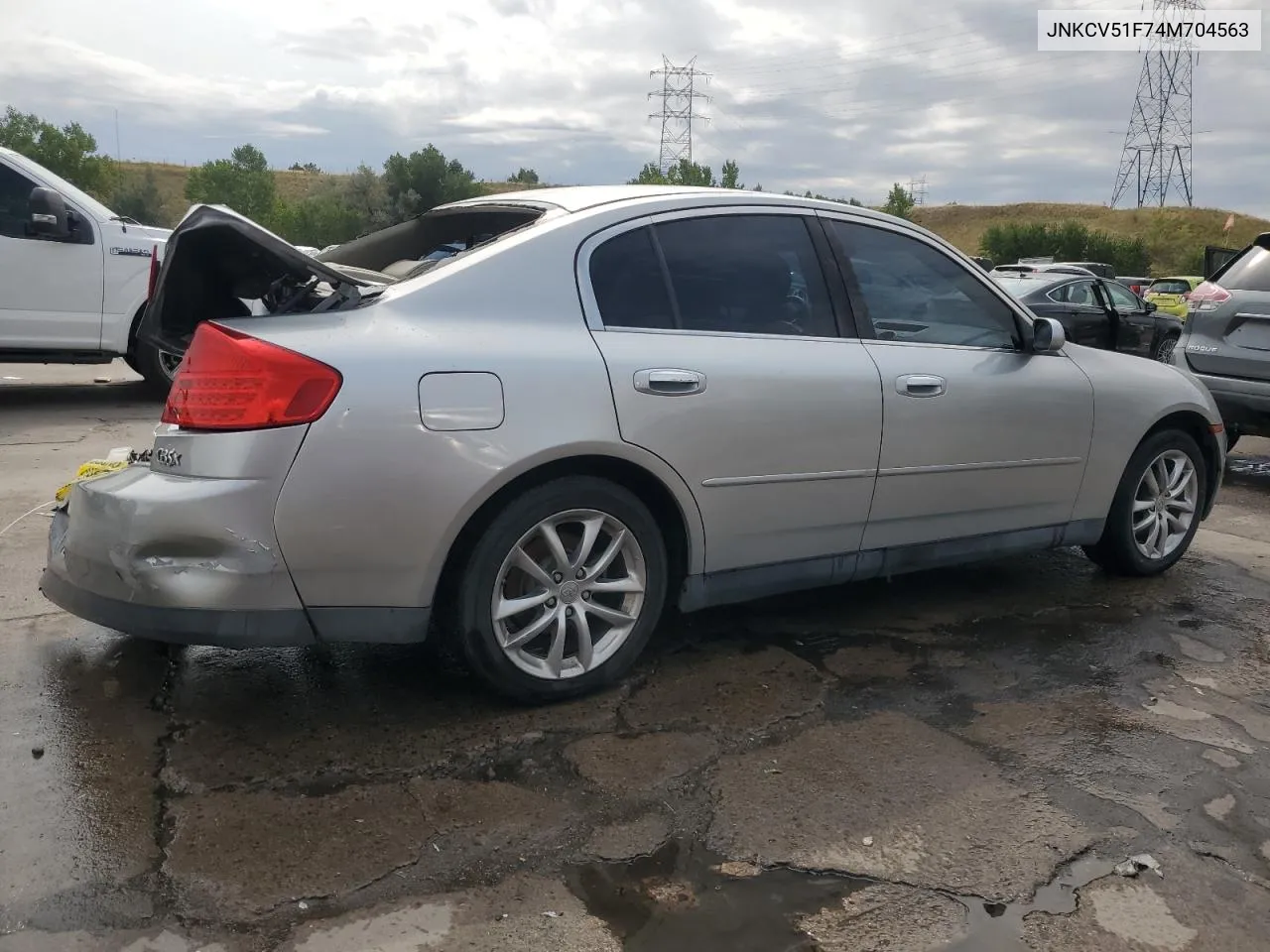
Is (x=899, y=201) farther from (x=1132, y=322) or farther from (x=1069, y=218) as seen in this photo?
(x=1132, y=322)

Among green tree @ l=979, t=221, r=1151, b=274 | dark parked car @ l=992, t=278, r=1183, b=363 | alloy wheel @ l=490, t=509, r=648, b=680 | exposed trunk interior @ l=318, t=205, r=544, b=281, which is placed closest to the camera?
alloy wheel @ l=490, t=509, r=648, b=680

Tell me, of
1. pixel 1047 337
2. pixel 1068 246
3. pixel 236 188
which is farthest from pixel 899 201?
pixel 1047 337

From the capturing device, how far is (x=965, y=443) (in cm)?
407

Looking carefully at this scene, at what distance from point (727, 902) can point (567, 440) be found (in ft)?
4.36

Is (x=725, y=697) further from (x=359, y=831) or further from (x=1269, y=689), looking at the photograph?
(x=1269, y=689)

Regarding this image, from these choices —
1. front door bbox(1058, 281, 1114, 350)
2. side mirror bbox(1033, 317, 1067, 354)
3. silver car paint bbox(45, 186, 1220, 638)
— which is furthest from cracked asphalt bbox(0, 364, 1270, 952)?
front door bbox(1058, 281, 1114, 350)

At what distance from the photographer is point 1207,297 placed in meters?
7.49

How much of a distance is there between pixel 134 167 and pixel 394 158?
51614 mm

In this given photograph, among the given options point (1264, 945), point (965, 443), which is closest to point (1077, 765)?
point (1264, 945)

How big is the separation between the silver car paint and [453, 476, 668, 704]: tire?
0.11m

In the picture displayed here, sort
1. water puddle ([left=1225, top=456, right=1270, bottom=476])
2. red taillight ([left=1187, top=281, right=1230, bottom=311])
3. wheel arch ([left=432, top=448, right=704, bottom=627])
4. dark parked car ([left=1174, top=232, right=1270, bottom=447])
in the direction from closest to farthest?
wheel arch ([left=432, top=448, right=704, bottom=627]), dark parked car ([left=1174, top=232, right=1270, bottom=447]), red taillight ([left=1187, top=281, right=1230, bottom=311]), water puddle ([left=1225, top=456, right=1270, bottom=476])

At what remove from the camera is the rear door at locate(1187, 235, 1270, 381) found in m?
7.13

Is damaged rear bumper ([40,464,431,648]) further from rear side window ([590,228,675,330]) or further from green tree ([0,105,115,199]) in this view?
green tree ([0,105,115,199])

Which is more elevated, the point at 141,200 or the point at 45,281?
the point at 141,200
